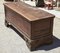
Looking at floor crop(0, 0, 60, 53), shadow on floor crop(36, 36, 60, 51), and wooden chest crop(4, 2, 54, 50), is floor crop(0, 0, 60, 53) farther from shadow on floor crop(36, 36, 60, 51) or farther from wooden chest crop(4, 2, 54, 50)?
wooden chest crop(4, 2, 54, 50)

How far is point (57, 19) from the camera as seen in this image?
6805 millimetres

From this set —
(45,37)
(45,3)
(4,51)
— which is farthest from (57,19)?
(4,51)

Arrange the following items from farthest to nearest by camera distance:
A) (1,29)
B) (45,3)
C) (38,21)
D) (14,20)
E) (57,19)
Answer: (45,3) → (57,19) → (1,29) → (14,20) → (38,21)

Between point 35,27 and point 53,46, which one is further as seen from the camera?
point 53,46

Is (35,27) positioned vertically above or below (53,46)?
above

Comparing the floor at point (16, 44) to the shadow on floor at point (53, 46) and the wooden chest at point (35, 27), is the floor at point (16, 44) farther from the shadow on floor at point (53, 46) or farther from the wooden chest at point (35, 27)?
the wooden chest at point (35, 27)

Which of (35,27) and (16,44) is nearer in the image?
(35,27)

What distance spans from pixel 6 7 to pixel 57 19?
201 cm

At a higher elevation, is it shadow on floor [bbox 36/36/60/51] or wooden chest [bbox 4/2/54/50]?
wooden chest [bbox 4/2/54/50]

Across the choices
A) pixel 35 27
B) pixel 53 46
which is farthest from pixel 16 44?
pixel 53 46

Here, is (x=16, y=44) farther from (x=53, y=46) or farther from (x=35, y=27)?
(x=53, y=46)

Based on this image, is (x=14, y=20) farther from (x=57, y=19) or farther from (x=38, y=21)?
(x=57, y=19)

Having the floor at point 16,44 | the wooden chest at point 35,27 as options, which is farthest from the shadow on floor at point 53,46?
the wooden chest at point 35,27

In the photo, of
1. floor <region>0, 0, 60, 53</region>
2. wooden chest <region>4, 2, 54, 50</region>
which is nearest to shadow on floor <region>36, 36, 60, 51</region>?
floor <region>0, 0, 60, 53</region>
